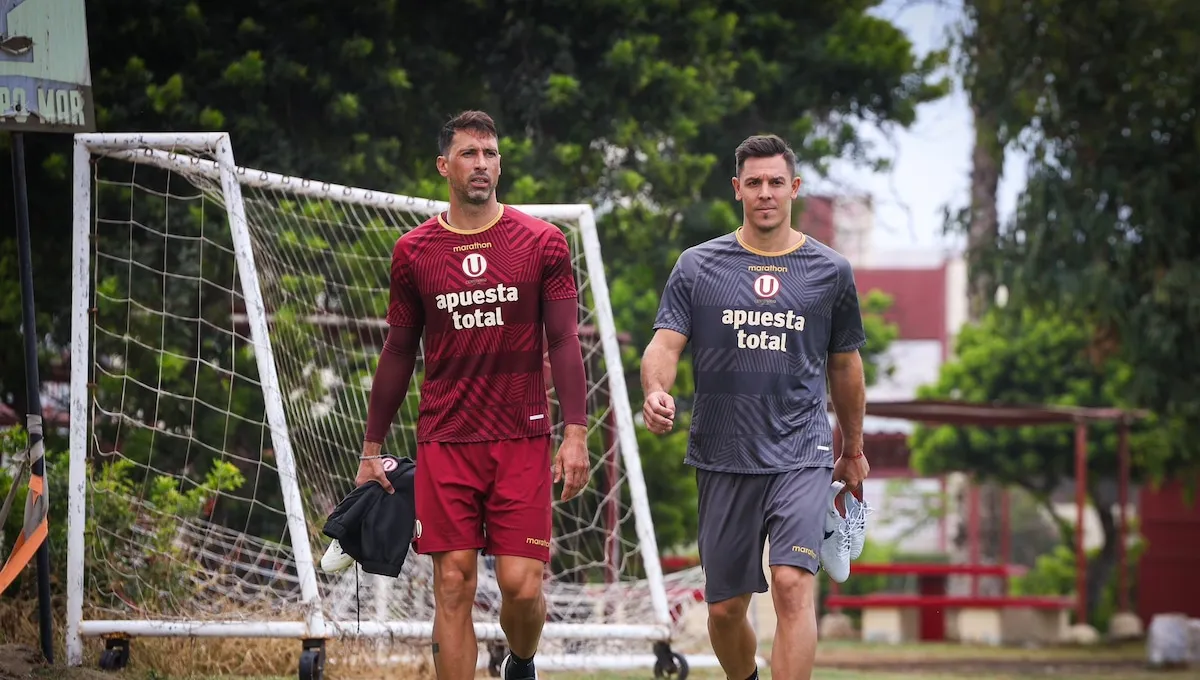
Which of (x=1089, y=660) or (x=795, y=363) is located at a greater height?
(x=795, y=363)

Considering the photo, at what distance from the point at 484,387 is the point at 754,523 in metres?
1.11

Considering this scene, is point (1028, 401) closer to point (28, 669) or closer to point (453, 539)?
point (28, 669)

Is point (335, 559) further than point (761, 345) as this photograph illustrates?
Yes

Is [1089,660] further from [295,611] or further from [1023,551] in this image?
[1023,551]

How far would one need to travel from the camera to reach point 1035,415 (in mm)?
18203

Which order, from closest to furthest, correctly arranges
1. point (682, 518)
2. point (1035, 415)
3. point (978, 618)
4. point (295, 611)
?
1. point (295, 611)
2. point (682, 518)
3. point (1035, 415)
4. point (978, 618)

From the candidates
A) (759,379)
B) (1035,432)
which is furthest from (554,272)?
(1035,432)

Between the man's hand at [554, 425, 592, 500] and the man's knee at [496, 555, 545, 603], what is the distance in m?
0.29

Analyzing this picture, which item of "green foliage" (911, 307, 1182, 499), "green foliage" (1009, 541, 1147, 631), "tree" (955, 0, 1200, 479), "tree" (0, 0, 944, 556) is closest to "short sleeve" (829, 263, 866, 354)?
"tree" (0, 0, 944, 556)

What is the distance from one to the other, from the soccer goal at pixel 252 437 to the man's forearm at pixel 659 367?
2.40m

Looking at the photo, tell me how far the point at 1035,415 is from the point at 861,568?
2.86 meters

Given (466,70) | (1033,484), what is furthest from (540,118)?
(1033,484)

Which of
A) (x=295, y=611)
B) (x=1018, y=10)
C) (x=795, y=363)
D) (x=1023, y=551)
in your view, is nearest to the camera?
(x=795, y=363)

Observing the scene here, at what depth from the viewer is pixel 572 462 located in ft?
18.3
